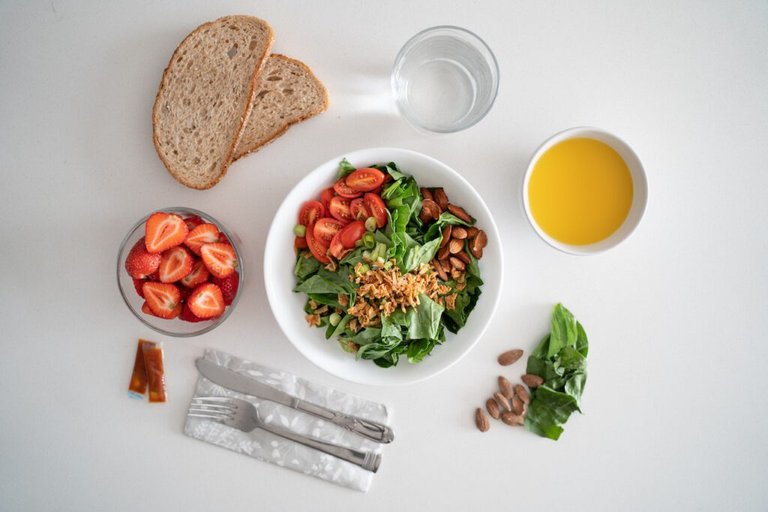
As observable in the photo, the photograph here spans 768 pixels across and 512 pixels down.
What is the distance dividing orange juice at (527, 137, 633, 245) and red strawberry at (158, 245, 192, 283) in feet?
3.40

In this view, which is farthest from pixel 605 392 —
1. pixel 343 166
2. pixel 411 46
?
pixel 411 46

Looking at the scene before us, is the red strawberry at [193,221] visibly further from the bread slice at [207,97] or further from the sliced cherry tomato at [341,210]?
the sliced cherry tomato at [341,210]

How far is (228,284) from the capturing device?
4.93 feet

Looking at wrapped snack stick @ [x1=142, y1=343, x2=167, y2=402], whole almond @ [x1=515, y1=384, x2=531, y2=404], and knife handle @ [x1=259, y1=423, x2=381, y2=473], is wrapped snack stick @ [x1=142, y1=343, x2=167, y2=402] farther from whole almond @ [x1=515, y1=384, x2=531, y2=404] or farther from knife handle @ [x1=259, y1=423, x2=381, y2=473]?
whole almond @ [x1=515, y1=384, x2=531, y2=404]

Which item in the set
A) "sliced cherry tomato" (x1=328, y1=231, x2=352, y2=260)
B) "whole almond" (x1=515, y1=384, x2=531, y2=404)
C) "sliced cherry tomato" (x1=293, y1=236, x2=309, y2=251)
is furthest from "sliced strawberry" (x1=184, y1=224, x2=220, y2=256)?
"whole almond" (x1=515, y1=384, x2=531, y2=404)

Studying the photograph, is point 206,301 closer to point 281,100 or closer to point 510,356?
point 281,100

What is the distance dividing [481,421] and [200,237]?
3.48 feet

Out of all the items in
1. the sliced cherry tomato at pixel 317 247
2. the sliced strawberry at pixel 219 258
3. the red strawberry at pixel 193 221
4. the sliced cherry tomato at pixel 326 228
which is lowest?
the sliced strawberry at pixel 219 258

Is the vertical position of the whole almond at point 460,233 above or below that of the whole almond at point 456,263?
above

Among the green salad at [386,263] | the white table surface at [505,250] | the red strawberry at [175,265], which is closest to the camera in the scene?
the green salad at [386,263]

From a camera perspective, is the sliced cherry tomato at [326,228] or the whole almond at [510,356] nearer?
the sliced cherry tomato at [326,228]

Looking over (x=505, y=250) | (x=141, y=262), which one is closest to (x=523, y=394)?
(x=505, y=250)

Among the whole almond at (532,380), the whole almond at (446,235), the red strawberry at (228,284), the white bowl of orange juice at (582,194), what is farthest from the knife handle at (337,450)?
the white bowl of orange juice at (582,194)

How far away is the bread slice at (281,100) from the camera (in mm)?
1541
